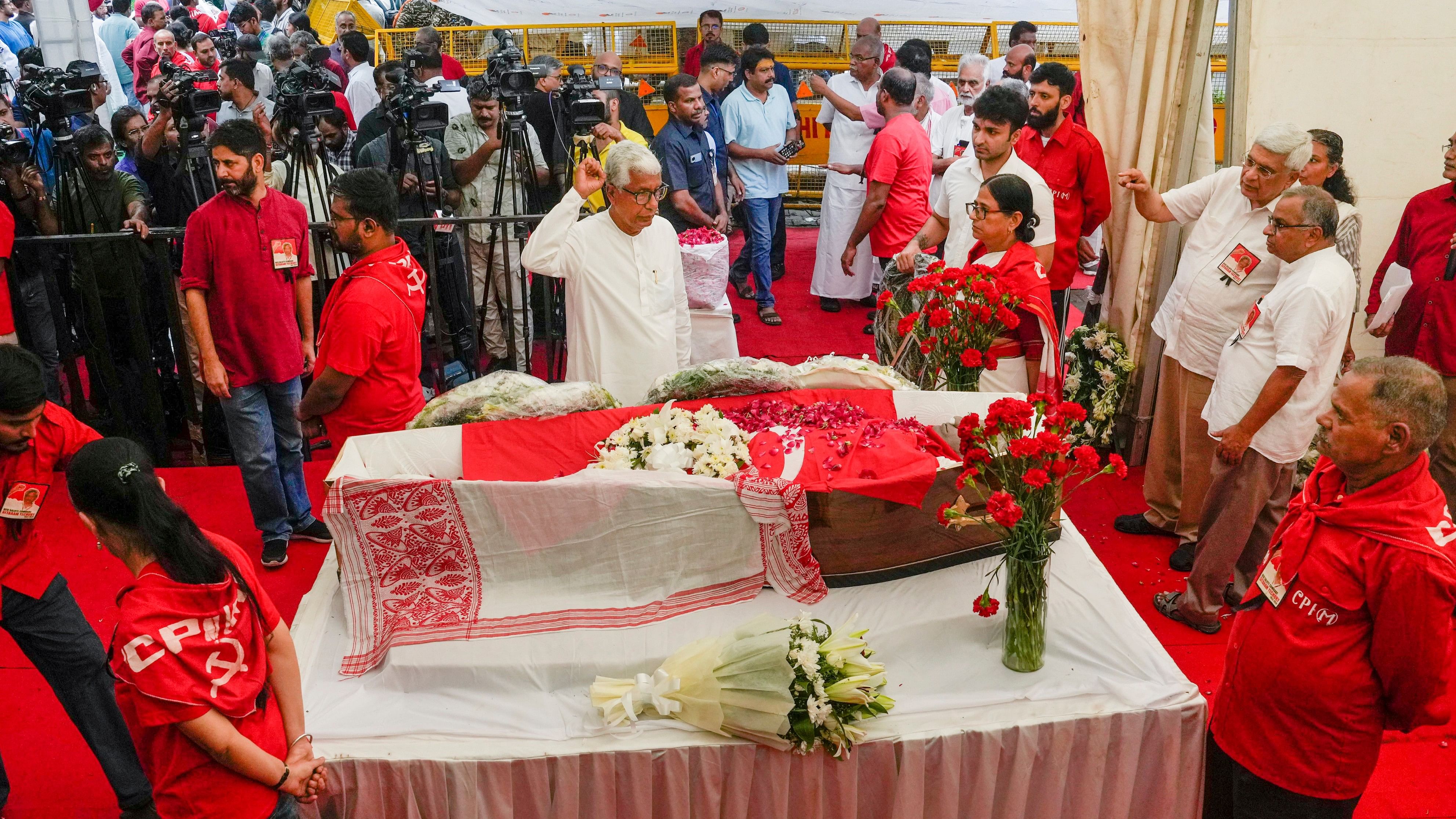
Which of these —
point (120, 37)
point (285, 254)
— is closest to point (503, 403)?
point (285, 254)

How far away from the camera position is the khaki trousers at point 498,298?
573 cm

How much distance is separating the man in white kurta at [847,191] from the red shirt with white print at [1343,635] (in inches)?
180

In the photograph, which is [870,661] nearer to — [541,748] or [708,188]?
[541,748]

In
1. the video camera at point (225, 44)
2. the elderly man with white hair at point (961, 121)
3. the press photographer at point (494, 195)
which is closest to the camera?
the press photographer at point (494, 195)

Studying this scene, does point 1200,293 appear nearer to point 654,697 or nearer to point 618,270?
point 618,270

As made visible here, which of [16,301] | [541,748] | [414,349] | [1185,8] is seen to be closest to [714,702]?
[541,748]

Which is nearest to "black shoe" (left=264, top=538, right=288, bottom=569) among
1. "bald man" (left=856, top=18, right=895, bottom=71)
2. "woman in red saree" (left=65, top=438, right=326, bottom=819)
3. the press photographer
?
the press photographer

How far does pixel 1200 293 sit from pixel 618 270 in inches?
80.9

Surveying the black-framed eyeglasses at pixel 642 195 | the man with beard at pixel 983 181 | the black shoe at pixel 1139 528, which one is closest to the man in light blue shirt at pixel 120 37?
the black-framed eyeglasses at pixel 642 195

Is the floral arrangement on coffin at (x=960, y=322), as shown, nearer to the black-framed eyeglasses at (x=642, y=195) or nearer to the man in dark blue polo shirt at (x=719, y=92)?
the black-framed eyeglasses at (x=642, y=195)

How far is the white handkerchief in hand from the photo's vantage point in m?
4.24

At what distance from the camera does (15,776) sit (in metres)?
2.95

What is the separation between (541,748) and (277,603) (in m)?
1.84

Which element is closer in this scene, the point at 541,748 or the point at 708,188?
the point at 541,748
